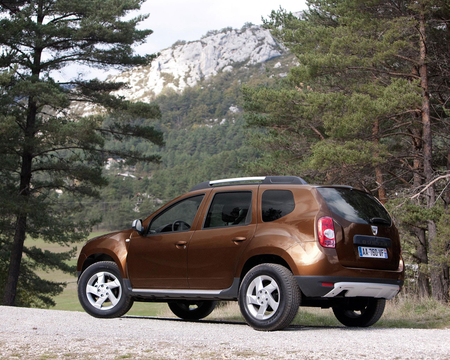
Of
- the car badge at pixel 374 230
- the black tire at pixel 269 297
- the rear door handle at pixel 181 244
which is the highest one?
the car badge at pixel 374 230

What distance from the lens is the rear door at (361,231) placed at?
20.8 feet

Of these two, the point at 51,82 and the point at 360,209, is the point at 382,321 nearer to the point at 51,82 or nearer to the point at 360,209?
the point at 360,209

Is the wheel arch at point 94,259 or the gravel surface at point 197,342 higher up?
the wheel arch at point 94,259

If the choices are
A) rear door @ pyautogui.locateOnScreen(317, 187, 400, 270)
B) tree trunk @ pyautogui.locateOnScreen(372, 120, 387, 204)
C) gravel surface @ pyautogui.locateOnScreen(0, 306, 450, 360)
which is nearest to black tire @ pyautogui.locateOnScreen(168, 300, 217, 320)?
gravel surface @ pyautogui.locateOnScreen(0, 306, 450, 360)

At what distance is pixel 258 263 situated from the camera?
6852 mm

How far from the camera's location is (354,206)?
669 cm

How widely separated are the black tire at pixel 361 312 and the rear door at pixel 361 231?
30.8 inches

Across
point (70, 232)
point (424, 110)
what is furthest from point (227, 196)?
point (70, 232)

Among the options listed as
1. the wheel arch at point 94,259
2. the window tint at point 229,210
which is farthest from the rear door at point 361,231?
the wheel arch at point 94,259

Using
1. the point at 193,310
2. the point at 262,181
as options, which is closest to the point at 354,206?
the point at 262,181

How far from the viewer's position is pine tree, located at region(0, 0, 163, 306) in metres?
21.2

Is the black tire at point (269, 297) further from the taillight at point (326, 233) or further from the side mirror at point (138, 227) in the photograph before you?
the side mirror at point (138, 227)

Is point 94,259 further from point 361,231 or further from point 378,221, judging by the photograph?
point 378,221

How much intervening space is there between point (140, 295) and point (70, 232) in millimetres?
22135
